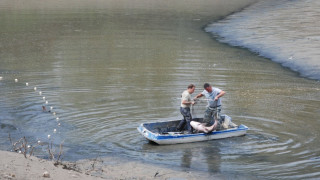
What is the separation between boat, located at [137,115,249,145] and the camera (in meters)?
17.8

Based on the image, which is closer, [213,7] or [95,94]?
[95,94]

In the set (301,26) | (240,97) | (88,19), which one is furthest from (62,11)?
(240,97)

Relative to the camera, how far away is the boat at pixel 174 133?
17844 mm

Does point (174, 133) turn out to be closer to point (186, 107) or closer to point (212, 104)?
point (186, 107)

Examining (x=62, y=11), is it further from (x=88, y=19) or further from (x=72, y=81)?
(x=72, y=81)

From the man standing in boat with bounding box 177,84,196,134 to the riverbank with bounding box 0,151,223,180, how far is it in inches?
124

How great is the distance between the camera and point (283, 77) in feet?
92.7

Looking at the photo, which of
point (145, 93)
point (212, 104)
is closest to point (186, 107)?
point (212, 104)

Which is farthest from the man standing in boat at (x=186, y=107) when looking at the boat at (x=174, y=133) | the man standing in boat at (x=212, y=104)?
the man standing in boat at (x=212, y=104)

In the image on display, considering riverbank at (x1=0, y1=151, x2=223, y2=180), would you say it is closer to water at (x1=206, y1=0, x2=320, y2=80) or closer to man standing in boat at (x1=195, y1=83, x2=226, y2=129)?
man standing in boat at (x1=195, y1=83, x2=226, y2=129)

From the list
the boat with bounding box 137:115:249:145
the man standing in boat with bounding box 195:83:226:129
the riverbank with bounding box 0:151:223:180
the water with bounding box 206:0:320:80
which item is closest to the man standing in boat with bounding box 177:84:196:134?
the boat with bounding box 137:115:249:145

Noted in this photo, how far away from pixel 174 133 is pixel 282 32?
22.5m

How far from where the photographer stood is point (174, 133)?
61.3ft

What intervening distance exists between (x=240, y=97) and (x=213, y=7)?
3823 cm
